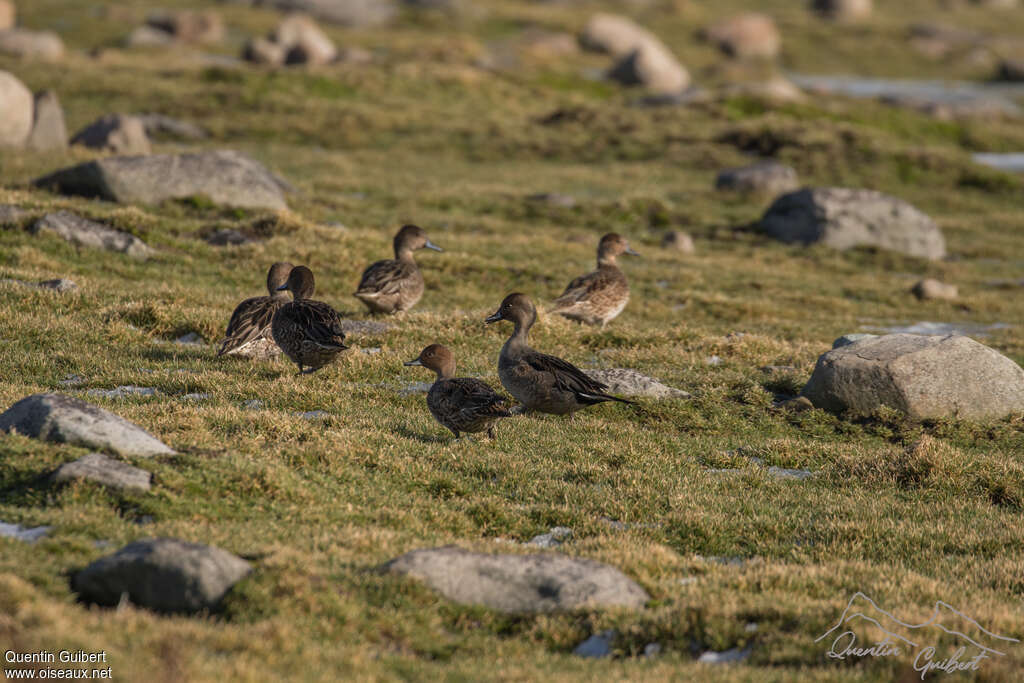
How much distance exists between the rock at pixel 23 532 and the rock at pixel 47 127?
31.5 m

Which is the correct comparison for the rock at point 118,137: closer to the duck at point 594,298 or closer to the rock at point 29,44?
the duck at point 594,298

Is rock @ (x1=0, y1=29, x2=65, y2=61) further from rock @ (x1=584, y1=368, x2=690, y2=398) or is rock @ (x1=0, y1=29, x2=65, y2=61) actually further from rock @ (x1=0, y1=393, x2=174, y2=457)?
rock @ (x1=0, y1=393, x2=174, y2=457)

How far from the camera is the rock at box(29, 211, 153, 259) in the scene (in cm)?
2552

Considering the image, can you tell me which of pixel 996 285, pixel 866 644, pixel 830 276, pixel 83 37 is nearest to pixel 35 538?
pixel 866 644

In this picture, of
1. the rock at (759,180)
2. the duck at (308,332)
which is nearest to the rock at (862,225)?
the rock at (759,180)

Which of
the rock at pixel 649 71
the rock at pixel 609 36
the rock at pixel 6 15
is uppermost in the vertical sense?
the rock at pixel 609 36

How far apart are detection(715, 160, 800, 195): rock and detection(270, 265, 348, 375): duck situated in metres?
31.1

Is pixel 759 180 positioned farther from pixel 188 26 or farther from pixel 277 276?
pixel 188 26

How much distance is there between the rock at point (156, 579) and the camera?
8.76 meters

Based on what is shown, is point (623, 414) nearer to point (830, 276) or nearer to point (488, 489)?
point (488, 489)

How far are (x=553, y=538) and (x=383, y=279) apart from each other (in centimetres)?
1087

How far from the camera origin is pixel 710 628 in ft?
30.2

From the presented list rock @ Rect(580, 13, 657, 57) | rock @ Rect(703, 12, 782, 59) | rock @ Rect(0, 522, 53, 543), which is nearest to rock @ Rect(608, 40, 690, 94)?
rock @ Rect(580, 13, 657, 57)

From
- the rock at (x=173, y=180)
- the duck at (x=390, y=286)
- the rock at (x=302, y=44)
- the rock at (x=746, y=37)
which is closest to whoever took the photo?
the duck at (x=390, y=286)
